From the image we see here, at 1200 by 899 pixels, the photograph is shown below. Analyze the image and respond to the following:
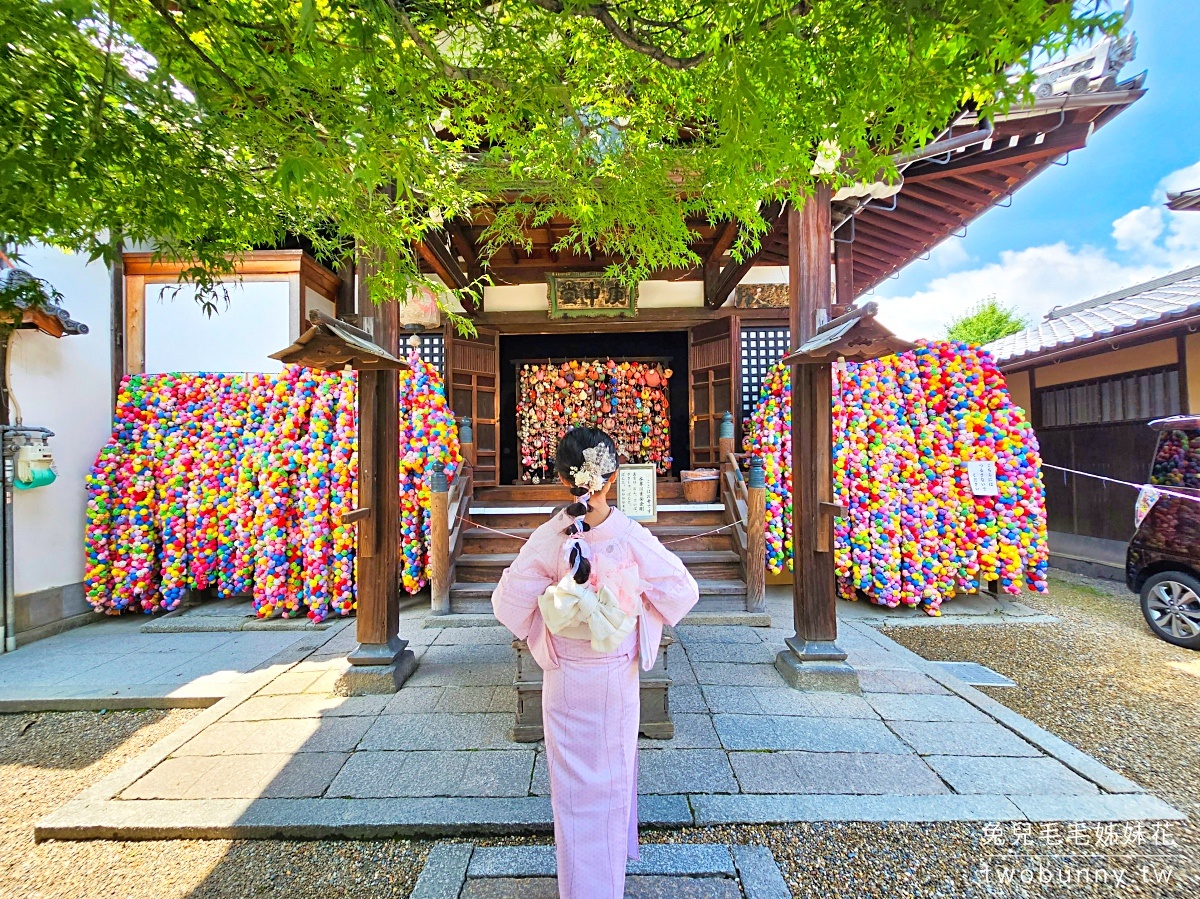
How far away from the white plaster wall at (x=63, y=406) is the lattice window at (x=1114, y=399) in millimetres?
13891

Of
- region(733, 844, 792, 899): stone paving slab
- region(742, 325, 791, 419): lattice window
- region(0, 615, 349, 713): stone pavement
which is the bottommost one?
region(0, 615, 349, 713): stone pavement

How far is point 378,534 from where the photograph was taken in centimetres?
367

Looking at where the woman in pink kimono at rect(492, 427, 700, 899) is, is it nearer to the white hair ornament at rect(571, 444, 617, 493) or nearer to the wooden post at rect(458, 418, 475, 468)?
the white hair ornament at rect(571, 444, 617, 493)

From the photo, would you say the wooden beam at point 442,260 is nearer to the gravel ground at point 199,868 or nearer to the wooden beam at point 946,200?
the gravel ground at point 199,868

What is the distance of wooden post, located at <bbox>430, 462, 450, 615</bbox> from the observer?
16.2 feet

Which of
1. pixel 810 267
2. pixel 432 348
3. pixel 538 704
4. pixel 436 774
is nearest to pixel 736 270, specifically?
pixel 810 267

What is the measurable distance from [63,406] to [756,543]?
26.4 feet

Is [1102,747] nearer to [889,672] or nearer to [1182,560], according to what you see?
[889,672]

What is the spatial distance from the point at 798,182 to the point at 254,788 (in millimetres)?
4608

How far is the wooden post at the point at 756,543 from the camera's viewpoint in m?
4.85

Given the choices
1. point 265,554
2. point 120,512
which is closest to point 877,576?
point 265,554

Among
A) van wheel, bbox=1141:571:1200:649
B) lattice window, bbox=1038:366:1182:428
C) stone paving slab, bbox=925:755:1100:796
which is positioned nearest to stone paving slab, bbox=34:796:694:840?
stone paving slab, bbox=925:755:1100:796

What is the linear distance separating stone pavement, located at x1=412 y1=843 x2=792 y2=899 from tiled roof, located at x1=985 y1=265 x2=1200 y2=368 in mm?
7753

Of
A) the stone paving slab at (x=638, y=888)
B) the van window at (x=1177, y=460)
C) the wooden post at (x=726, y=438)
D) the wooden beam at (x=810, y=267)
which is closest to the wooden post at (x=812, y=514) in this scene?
the wooden beam at (x=810, y=267)
